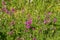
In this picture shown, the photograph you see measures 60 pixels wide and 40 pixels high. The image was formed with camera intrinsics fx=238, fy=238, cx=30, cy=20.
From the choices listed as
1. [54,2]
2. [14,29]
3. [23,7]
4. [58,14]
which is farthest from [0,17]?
[54,2]

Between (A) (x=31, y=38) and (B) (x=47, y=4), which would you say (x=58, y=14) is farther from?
(A) (x=31, y=38)

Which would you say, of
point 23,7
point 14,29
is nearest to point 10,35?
point 14,29

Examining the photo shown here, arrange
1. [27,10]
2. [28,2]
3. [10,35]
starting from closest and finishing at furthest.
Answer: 1. [10,35]
2. [27,10]
3. [28,2]

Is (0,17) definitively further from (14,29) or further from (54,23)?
(54,23)

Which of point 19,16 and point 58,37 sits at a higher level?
point 19,16

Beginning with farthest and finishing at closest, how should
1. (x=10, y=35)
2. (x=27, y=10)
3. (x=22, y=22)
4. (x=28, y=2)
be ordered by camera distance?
(x=28, y=2) < (x=27, y=10) < (x=22, y=22) < (x=10, y=35)

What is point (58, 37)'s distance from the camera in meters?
4.35

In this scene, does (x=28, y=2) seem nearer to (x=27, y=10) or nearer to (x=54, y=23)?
(x=27, y=10)

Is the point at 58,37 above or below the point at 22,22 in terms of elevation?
below

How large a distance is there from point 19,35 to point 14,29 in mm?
136

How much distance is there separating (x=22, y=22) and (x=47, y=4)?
1.26 m

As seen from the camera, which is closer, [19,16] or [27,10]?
[19,16]

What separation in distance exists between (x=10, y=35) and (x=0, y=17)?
17.4 inches

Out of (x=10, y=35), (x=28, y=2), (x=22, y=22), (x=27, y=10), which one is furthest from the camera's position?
(x=28, y=2)
